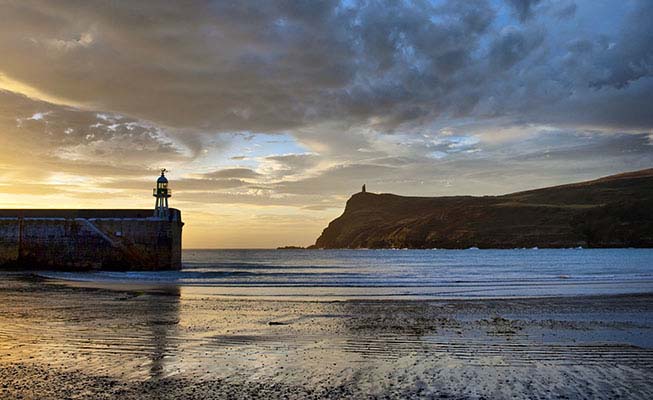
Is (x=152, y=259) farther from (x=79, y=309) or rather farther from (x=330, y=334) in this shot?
(x=330, y=334)

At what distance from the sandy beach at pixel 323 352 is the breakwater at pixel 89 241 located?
33.4 metres

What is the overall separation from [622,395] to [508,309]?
1347 cm

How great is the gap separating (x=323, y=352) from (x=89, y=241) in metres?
Answer: 48.7

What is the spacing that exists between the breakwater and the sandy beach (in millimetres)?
33422

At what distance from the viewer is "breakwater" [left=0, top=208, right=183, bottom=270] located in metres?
53.8

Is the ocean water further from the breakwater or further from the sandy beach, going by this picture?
the sandy beach

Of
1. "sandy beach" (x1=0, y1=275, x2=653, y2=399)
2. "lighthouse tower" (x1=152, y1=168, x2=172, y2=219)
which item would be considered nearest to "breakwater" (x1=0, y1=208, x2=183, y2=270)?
"lighthouse tower" (x1=152, y1=168, x2=172, y2=219)

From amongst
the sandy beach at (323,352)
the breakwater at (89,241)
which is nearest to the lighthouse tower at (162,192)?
the breakwater at (89,241)

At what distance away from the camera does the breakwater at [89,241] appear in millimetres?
53844

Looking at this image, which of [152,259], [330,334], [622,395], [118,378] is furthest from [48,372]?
[152,259]

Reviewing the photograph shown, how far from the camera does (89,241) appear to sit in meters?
54.4

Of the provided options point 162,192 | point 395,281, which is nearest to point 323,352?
point 395,281

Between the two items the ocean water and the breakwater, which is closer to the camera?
the ocean water

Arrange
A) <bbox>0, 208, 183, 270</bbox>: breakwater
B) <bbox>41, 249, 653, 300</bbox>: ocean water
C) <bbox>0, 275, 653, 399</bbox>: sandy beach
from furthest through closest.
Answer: <bbox>0, 208, 183, 270</bbox>: breakwater, <bbox>41, 249, 653, 300</bbox>: ocean water, <bbox>0, 275, 653, 399</bbox>: sandy beach
